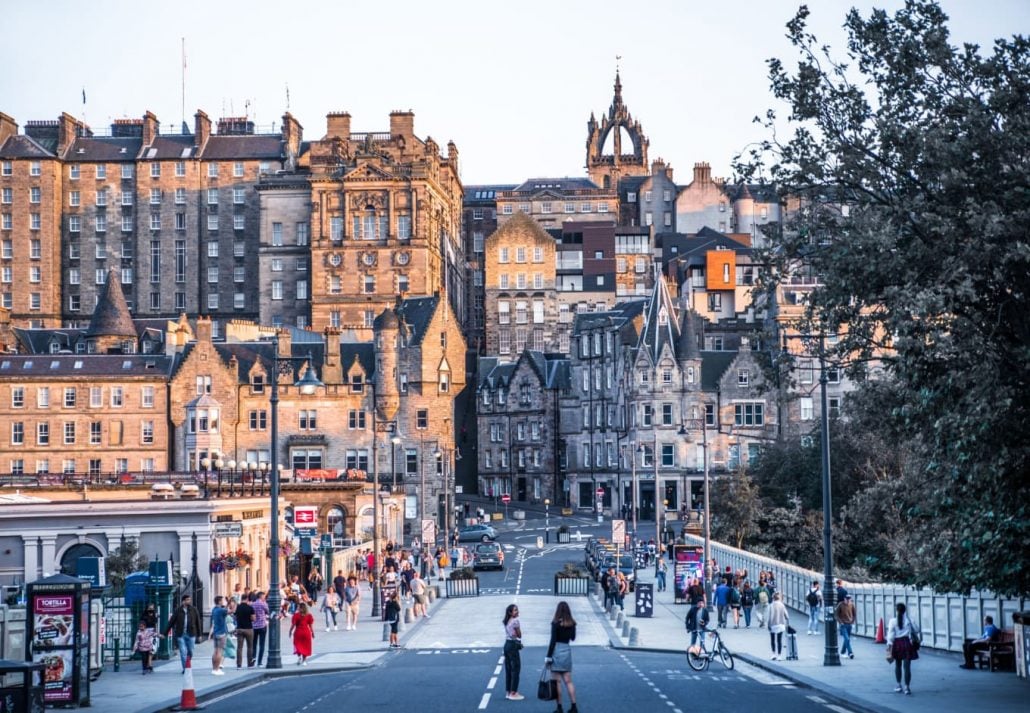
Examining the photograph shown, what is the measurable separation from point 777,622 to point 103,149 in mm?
140396

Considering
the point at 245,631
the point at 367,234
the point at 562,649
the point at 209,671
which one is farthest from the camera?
the point at 367,234

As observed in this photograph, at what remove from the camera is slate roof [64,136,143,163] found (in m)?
170

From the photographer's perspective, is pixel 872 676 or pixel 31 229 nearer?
pixel 872 676

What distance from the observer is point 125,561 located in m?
55.2

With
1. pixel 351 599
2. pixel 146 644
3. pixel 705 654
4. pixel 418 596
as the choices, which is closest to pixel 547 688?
pixel 705 654

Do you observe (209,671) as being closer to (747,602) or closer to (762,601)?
(747,602)

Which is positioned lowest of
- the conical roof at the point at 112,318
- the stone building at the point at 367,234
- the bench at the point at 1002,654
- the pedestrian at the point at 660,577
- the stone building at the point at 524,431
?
the pedestrian at the point at 660,577

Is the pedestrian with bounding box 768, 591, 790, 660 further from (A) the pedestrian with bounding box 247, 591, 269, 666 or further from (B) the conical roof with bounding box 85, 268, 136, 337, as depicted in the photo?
(B) the conical roof with bounding box 85, 268, 136, 337

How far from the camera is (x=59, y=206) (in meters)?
171

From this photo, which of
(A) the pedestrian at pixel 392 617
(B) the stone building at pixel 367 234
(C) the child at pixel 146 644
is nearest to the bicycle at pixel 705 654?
(A) the pedestrian at pixel 392 617

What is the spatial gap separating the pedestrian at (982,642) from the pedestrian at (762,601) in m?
15.8

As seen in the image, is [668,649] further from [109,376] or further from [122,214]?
[122,214]

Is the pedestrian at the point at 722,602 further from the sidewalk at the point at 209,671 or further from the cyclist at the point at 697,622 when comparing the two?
the sidewalk at the point at 209,671

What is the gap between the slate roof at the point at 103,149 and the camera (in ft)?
557
